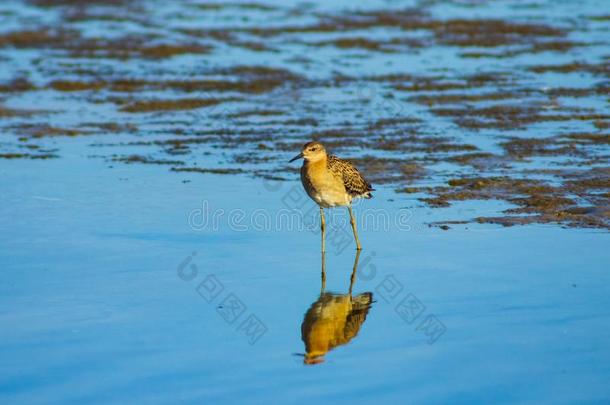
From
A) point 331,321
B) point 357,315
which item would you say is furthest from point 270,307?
point 357,315

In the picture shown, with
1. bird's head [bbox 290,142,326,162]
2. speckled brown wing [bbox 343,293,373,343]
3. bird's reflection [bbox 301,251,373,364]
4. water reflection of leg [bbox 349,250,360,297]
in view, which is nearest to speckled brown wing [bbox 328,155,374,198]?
bird's head [bbox 290,142,326,162]

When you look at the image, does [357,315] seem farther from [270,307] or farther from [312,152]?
[312,152]

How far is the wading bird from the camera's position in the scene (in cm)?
1284

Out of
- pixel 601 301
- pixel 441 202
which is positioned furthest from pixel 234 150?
pixel 601 301

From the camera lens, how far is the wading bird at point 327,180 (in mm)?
12836

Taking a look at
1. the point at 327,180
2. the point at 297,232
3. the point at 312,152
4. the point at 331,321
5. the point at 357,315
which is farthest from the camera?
the point at 297,232

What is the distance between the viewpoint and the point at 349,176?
13078 mm

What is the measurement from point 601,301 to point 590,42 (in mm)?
21825

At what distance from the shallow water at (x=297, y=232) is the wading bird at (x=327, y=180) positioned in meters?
0.43

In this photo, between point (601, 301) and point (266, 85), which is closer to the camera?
point (601, 301)

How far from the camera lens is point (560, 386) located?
796 centimetres

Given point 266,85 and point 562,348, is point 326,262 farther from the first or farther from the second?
point 266,85

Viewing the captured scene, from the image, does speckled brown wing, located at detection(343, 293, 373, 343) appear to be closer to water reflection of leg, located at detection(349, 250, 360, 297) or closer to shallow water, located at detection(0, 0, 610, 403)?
shallow water, located at detection(0, 0, 610, 403)

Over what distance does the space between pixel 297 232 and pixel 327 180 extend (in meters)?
0.77
